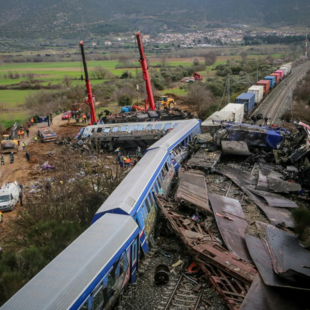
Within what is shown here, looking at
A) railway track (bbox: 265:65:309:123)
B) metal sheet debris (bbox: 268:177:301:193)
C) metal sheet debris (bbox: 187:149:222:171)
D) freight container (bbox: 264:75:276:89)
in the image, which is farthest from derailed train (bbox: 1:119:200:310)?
freight container (bbox: 264:75:276:89)

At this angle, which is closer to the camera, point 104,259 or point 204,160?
point 104,259

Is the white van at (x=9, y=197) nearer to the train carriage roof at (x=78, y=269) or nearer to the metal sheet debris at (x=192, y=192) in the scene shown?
the metal sheet debris at (x=192, y=192)

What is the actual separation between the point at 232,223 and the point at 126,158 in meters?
13.5

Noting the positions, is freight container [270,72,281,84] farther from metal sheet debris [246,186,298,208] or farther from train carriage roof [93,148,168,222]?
train carriage roof [93,148,168,222]

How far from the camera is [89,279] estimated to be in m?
7.90

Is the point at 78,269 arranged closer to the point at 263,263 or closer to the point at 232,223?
the point at 263,263

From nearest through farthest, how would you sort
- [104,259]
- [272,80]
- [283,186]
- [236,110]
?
[104,259] < [283,186] < [236,110] < [272,80]

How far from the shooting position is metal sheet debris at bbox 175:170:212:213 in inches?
550

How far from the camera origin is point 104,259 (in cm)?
866

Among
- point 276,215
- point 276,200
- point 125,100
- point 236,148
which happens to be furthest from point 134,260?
point 125,100

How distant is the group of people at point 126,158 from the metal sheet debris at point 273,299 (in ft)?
48.7

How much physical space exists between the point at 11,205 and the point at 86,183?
592cm

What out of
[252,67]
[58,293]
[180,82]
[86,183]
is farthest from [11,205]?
[252,67]

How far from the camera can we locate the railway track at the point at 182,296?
31.9ft
